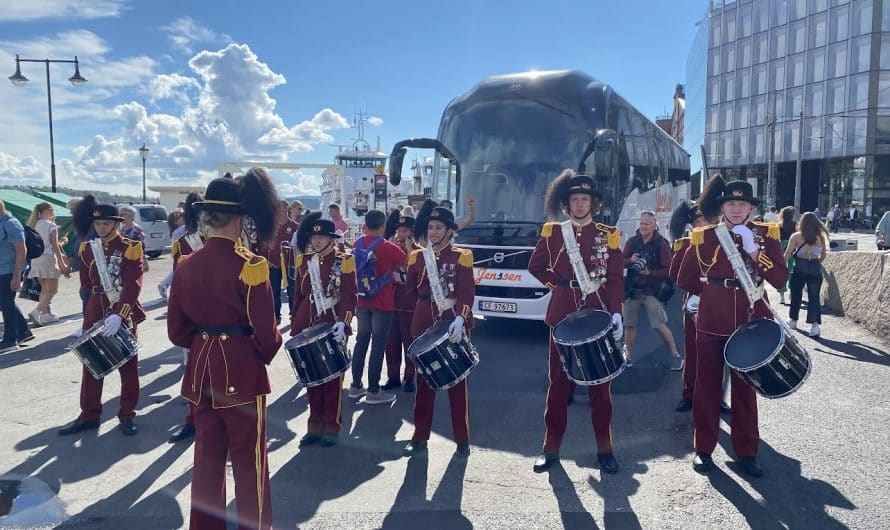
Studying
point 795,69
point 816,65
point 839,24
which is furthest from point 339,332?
point 795,69

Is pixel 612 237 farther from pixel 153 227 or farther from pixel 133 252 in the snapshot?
pixel 153 227

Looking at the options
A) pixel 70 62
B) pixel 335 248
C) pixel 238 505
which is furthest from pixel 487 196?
pixel 70 62

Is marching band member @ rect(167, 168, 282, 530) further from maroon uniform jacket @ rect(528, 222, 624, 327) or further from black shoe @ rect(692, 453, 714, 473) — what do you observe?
black shoe @ rect(692, 453, 714, 473)

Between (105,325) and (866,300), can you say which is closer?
(105,325)

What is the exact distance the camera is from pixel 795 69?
46.8 metres

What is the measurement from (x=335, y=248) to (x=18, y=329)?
20.9 feet

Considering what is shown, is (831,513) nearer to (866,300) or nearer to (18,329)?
(866,300)

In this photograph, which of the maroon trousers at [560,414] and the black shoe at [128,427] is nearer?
the maroon trousers at [560,414]

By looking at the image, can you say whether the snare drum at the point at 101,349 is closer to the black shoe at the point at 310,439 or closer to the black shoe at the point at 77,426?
the black shoe at the point at 77,426

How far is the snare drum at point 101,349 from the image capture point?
16.8ft

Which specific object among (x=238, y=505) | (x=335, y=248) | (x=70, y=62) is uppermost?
(x=70, y=62)

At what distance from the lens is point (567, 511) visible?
4.12m

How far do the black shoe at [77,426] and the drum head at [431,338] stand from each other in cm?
309

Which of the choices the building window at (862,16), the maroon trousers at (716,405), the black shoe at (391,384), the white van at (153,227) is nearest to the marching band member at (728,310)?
the maroon trousers at (716,405)
